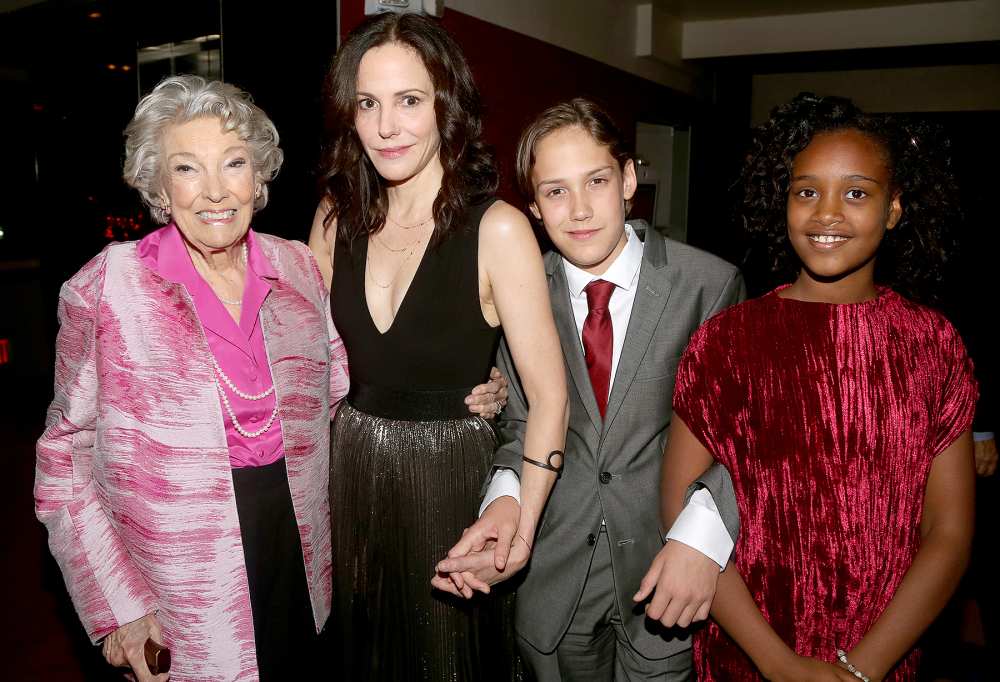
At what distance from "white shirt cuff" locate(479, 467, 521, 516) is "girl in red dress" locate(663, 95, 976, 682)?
1.03ft

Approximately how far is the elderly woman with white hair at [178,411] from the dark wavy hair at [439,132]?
22 cm

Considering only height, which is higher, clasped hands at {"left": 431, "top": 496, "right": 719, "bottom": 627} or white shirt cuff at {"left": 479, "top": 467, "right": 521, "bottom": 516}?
white shirt cuff at {"left": 479, "top": 467, "right": 521, "bottom": 516}

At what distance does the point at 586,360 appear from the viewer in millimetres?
1625

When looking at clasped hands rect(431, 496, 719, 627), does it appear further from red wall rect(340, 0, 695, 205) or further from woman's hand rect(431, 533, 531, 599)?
red wall rect(340, 0, 695, 205)

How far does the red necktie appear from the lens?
5.29 feet

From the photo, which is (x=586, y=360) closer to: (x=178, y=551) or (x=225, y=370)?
(x=225, y=370)

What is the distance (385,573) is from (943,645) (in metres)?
2.10

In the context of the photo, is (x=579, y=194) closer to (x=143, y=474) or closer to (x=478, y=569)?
(x=478, y=569)

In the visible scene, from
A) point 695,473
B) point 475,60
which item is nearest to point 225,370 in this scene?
point 695,473

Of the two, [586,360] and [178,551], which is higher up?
[586,360]

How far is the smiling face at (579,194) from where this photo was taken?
5.22 ft

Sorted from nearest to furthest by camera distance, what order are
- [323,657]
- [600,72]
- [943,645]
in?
1. [323,657]
2. [943,645]
3. [600,72]

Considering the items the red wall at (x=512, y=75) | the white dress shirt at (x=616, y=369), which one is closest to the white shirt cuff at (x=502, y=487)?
the white dress shirt at (x=616, y=369)

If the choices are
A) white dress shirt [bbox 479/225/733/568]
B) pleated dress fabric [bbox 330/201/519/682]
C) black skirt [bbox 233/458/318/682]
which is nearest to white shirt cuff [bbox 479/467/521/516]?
white dress shirt [bbox 479/225/733/568]
